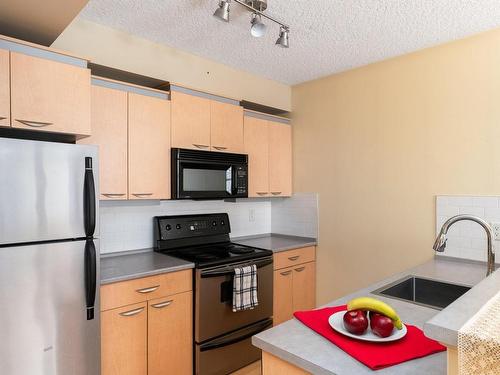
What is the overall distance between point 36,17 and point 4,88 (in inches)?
16.3

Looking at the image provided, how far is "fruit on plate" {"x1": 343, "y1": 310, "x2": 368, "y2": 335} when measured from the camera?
3.79 feet

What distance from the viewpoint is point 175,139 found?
2619 millimetres

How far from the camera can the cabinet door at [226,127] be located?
286cm

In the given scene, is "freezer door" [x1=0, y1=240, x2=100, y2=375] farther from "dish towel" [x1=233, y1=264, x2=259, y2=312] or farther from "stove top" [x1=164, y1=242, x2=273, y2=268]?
"dish towel" [x1=233, y1=264, x2=259, y2=312]

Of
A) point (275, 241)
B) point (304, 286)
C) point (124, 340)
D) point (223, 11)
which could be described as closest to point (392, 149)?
point (275, 241)

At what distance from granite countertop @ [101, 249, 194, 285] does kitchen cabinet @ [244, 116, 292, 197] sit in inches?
41.5

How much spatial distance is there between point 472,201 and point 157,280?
2.25 metres

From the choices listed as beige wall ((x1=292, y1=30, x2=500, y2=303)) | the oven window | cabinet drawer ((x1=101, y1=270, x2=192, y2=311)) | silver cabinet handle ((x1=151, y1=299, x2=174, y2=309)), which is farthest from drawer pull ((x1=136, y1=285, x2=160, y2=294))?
beige wall ((x1=292, y1=30, x2=500, y2=303))

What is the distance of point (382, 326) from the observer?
113 cm

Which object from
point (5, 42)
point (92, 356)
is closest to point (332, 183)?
point (92, 356)

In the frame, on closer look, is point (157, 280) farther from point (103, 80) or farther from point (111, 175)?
point (103, 80)

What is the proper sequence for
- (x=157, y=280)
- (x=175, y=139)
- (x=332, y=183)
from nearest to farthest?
1. (x=157, y=280)
2. (x=175, y=139)
3. (x=332, y=183)

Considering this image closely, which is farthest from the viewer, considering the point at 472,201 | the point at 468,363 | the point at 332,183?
the point at 332,183

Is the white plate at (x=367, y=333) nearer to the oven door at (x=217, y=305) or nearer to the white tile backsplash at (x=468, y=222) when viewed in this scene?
the oven door at (x=217, y=305)
